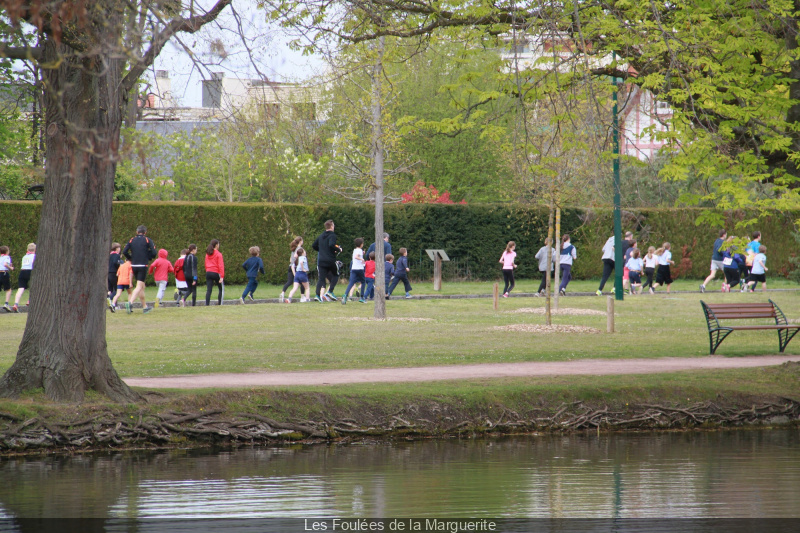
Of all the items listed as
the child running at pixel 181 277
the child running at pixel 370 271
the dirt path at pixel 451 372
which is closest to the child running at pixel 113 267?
the child running at pixel 181 277

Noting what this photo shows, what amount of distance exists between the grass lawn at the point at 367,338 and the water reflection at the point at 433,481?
11.9 ft

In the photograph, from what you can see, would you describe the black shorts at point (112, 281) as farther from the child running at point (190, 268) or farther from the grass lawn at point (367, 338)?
the child running at point (190, 268)

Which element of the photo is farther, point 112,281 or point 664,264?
point 664,264

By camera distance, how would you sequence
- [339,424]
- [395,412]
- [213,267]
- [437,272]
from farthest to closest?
[437,272]
[213,267]
[395,412]
[339,424]

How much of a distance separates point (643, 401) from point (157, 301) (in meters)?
14.3

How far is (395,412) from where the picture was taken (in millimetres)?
9594

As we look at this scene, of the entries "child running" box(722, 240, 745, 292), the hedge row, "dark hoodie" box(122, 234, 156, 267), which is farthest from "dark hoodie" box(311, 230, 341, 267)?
"child running" box(722, 240, 745, 292)

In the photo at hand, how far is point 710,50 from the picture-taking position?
10898mm

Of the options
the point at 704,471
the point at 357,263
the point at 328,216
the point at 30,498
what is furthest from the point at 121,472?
the point at 328,216

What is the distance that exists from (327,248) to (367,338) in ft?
26.2

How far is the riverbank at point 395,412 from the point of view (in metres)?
8.66

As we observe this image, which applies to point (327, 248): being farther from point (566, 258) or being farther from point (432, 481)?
point (432, 481)

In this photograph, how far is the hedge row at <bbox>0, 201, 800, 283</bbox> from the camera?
30125 millimetres

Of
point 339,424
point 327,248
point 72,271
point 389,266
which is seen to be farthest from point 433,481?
point 389,266
